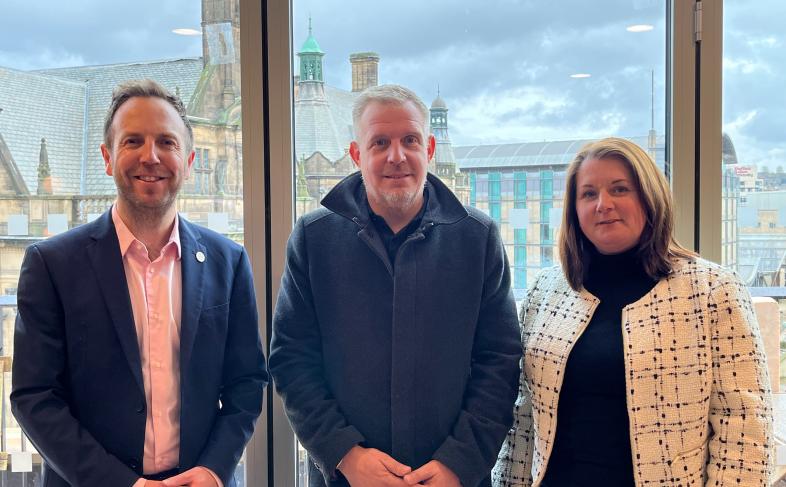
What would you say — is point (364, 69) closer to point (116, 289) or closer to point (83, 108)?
point (83, 108)

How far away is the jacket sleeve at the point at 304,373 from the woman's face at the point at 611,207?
790 mm

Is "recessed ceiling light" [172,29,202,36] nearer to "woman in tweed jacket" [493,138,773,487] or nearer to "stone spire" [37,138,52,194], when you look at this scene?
"stone spire" [37,138,52,194]

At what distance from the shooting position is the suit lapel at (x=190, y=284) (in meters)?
1.83

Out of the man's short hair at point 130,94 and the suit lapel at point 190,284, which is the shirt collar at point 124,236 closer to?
the suit lapel at point 190,284

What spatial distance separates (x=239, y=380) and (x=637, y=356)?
1.07 metres

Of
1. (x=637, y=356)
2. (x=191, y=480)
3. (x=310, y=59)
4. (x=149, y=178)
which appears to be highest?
(x=310, y=59)

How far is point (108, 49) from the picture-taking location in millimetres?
2484

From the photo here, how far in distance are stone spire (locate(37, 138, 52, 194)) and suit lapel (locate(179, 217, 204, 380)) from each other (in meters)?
0.79

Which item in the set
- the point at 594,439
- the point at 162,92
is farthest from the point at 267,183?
the point at 594,439

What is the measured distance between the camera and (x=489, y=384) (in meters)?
1.86

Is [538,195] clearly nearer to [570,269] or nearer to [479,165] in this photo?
[479,165]

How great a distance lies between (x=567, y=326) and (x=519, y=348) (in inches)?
5.7

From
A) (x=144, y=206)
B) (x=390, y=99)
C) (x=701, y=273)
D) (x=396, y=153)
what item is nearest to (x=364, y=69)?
(x=390, y=99)

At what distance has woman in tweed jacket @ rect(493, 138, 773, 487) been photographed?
5.58ft
